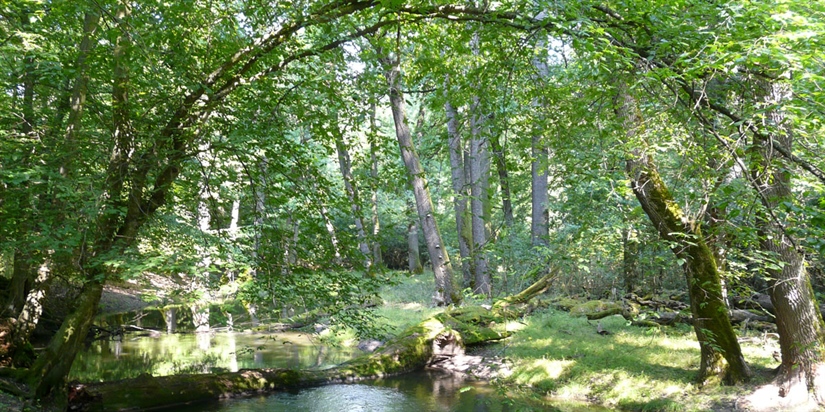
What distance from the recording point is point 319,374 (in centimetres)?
950

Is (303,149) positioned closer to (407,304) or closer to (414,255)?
(407,304)

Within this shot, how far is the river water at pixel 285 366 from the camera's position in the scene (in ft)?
26.3

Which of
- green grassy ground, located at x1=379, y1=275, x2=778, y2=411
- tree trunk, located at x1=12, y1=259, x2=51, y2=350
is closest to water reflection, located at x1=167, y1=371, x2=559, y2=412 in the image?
green grassy ground, located at x1=379, y1=275, x2=778, y2=411

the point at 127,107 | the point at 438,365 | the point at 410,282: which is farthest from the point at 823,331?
the point at 410,282

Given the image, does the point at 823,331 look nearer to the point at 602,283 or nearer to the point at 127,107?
the point at 127,107

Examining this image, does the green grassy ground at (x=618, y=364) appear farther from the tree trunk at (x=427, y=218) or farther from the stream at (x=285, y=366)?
the tree trunk at (x=427, y=218)

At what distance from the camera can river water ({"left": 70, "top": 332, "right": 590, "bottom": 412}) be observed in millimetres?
8008

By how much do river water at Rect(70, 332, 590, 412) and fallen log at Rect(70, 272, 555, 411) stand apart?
232mm

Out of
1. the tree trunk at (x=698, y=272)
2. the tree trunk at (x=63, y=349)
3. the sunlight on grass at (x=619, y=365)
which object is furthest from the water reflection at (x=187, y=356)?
the tree trunk at (x=698, y=272)

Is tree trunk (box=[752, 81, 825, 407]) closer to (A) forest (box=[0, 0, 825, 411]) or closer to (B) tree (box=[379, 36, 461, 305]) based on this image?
(A) forest (box=[0, 0, 825, 411])

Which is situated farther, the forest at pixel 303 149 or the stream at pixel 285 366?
the stream at pixel 285 366

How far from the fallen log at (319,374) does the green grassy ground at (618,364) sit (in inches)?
26.6

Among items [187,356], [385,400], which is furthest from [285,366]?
[385,400]

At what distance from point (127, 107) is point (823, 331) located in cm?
857
